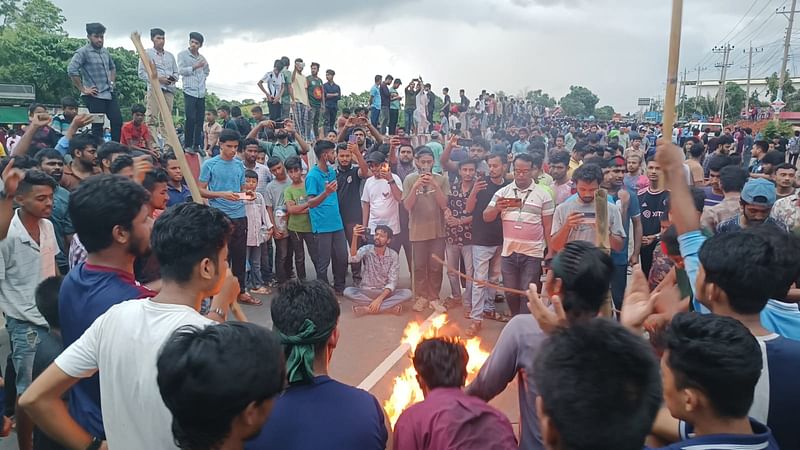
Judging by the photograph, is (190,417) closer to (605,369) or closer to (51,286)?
(605,369)

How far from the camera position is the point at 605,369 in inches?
56.6

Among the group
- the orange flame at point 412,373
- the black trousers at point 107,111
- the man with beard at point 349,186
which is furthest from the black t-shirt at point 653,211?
the black trousers at point 107,111

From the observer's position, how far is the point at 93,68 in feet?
29.1

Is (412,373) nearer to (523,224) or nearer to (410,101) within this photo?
(523,224)

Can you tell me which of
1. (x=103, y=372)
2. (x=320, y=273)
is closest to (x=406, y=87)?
(x=320, y=273)

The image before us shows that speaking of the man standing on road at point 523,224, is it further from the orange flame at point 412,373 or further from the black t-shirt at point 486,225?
the orange flame at point 412,373

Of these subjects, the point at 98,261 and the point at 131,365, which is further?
the point at 98,261

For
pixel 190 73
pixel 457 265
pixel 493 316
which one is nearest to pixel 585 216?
pixel 493 316

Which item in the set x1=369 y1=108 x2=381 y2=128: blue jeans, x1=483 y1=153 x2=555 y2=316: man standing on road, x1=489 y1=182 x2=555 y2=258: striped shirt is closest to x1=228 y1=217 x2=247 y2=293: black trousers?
x1=483 y1=153 x2=555 y2=316: man standing on road

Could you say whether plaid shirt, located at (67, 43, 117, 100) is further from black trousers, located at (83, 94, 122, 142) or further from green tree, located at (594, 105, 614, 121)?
green tree, located at (594, 105, 614, 121)

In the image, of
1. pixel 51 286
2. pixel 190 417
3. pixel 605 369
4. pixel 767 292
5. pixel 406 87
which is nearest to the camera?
pixel 605 369

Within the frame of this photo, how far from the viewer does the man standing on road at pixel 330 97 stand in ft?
52.6

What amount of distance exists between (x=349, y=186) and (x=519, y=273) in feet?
9.91

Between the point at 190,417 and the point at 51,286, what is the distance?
8.28 feet
